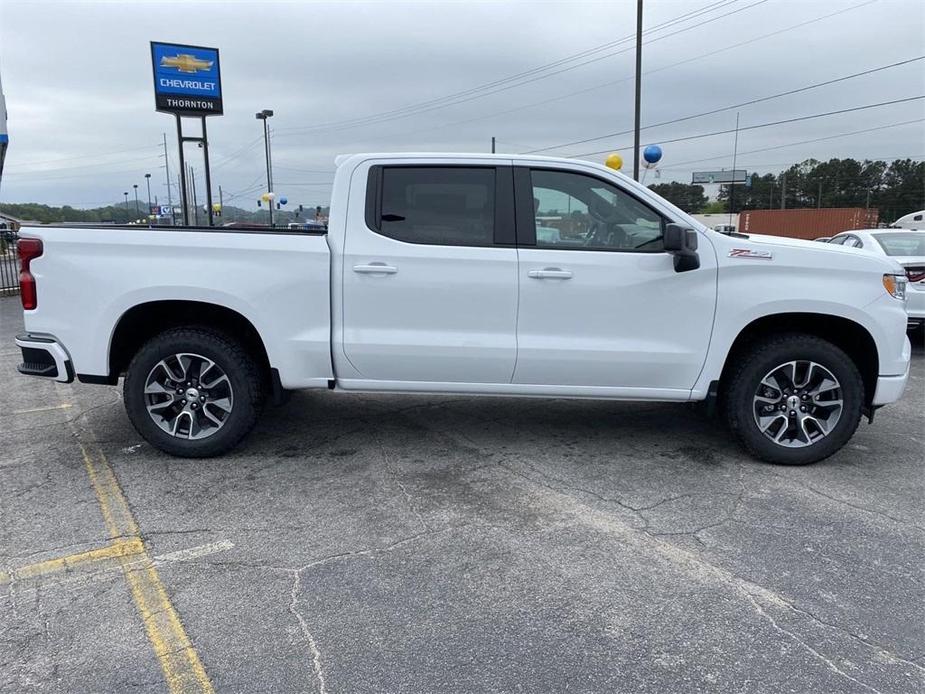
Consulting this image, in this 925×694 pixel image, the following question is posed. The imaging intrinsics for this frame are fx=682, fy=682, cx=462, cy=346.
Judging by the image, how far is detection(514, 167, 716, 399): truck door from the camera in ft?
14.4

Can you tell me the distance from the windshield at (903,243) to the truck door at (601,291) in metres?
6.13

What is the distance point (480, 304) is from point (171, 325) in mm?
2140

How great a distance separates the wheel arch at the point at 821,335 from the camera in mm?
4520

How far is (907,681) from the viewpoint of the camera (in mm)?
2461

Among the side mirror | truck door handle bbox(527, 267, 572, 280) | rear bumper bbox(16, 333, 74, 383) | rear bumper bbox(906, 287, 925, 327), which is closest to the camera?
the side mirror

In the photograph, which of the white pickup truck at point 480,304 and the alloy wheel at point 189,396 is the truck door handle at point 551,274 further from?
the alloy wheel at point 189,396

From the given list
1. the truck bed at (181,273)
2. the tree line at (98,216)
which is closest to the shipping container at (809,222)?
the tree line at (98,216)

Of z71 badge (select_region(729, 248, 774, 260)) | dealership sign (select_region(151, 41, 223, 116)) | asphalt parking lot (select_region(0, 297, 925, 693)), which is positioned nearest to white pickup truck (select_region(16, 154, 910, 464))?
z71 badge (select_region(729, 248, 774, 260))

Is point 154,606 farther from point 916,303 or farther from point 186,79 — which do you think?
point 186,79

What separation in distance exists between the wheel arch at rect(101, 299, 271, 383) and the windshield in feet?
26.8

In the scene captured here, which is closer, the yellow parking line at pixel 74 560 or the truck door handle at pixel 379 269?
the yellow parking line at pixel 74 560

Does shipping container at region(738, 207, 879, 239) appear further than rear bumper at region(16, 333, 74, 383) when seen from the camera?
Yes

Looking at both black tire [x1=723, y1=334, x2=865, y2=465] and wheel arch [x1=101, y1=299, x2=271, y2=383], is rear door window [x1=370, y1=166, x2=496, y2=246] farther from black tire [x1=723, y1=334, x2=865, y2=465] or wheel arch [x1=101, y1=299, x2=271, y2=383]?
black tire [x1=723, y1=334, x2=865, y2=465]

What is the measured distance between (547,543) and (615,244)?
2.01 m
